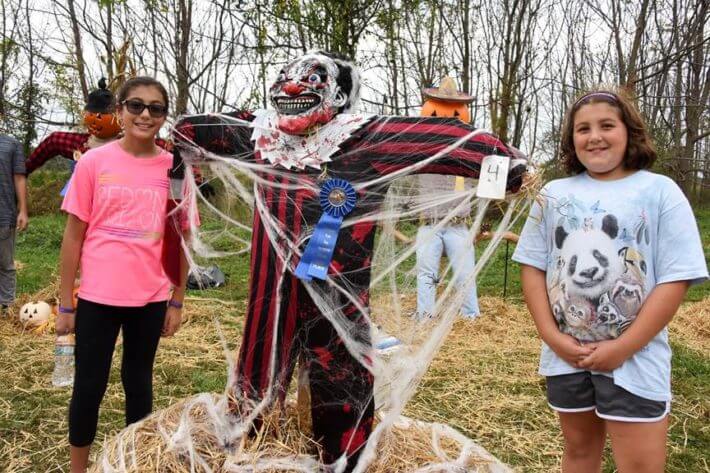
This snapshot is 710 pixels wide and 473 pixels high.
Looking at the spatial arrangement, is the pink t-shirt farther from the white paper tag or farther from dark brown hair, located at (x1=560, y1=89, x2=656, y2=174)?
dark brown hair, located at (x1=560, y1=89, x2=656, y2=174)

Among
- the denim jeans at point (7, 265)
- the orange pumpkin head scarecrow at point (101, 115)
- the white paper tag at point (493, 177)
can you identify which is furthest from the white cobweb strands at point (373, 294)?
the denim jeans at point (7, 265)

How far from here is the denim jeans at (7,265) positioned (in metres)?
5.34

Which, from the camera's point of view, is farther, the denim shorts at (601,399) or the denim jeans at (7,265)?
the denim jeans at (7,265)

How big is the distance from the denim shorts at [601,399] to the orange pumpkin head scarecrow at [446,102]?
12.9 feet

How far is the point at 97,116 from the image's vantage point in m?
3.70

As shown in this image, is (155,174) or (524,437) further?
(524,437)

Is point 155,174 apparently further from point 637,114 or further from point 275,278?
point 637,114

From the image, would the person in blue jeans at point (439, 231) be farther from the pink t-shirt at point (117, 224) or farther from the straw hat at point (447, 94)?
the straw hat at point (447, 94)

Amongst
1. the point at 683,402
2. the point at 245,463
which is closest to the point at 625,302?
the point at 245,463

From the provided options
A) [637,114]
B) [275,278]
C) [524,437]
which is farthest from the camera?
[524,437]

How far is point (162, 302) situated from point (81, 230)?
0.42 metres

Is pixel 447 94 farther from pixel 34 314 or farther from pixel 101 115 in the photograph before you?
pixel 34 314

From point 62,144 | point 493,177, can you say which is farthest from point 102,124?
point 493,177

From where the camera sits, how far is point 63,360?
339 cm
